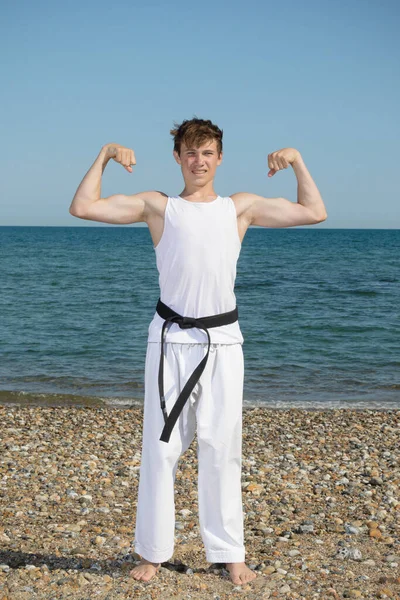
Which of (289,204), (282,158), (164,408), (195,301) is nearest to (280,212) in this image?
(289,204)

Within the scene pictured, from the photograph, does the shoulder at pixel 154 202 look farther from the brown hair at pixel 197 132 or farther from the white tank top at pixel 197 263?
the brown hair at pixel 197 132

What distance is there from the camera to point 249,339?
18.8 meters

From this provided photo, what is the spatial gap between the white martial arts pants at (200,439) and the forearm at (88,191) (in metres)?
0.88

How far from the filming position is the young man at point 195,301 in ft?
13.1

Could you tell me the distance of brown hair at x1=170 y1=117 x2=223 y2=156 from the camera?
13.0 ft

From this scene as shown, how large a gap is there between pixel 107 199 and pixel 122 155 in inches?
10.3

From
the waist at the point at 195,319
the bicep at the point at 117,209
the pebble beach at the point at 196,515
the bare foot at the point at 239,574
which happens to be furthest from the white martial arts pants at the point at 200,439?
the bicep at the point at 117,209

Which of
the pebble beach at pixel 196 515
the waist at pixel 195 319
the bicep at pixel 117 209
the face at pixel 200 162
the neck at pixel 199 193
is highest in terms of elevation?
the face at pixel 200 162

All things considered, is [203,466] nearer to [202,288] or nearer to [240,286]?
[202,288]

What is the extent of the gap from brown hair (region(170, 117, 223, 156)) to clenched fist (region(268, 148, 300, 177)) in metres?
0.33

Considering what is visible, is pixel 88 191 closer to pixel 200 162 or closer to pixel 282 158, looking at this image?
pixel 200 162

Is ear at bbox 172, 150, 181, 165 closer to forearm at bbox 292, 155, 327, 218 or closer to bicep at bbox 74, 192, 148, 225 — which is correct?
bicep at bbox 74, 192, 148, 225

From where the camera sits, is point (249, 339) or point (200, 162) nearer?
point (200, 162)

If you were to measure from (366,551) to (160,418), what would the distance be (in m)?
2.08
